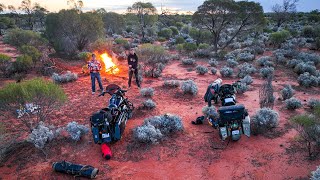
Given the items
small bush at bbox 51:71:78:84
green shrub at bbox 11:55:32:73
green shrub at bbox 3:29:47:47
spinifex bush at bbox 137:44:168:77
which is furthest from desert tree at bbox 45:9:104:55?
small bush at bbox 51:71:78:84

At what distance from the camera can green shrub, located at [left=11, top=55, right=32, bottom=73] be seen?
1714 cm

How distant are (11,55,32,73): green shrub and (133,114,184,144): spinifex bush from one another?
39.6 feet

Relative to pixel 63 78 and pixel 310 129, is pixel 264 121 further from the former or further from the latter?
pixel 63 78

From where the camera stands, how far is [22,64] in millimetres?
17234

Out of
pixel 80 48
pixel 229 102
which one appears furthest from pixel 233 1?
pixel 229 102

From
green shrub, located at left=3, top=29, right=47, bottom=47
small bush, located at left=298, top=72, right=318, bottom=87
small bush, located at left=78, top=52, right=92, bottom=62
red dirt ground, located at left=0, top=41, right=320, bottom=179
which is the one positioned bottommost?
red dirt ground, located at left=0, top=41, right=320, bottom=179

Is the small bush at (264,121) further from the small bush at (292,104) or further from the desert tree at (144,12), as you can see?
the desert tree at (144,12)

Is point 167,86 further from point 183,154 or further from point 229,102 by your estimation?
point 183,154

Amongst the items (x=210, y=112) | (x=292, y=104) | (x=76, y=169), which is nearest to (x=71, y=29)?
(x=210, y=112)

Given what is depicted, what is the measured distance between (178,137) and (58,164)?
3.58 meters

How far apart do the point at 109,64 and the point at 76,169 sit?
14150mm

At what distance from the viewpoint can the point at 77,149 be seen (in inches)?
304

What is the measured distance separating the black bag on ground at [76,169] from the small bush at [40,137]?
1.08 metres

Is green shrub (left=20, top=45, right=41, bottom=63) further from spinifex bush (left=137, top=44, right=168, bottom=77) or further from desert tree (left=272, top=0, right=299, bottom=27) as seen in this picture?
desert tree (left=272, top=0, right=299, bottom=27)
